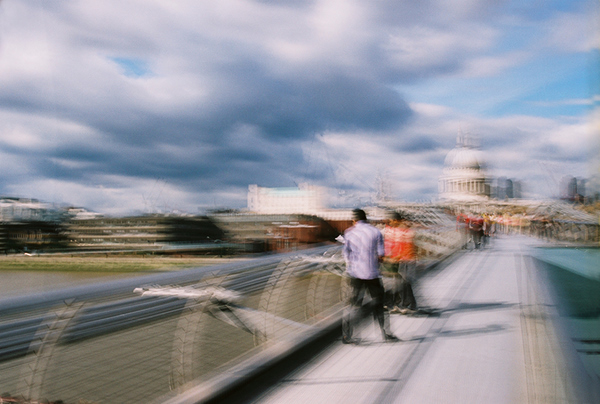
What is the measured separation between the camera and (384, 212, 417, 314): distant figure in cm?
898

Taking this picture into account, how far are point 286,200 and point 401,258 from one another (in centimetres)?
5333

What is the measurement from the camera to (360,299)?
695 cm

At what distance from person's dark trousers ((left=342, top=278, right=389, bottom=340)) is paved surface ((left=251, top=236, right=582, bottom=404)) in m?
0.29

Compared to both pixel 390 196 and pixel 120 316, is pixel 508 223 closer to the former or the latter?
pixel 390 196

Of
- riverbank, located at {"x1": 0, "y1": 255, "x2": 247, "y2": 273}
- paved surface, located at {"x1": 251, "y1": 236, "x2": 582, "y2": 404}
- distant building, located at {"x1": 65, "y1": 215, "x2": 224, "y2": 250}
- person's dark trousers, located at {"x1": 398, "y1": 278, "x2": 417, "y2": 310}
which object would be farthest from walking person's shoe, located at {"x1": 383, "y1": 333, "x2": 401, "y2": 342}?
distant building, located at {"x1": 65, "y1": 215, "x2": 224, "y2": 250}

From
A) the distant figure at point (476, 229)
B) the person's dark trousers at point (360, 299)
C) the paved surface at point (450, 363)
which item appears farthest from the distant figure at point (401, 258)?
the distant figure at point (476, 229)

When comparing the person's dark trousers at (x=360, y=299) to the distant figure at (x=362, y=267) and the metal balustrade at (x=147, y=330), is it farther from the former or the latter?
the metal balustrade at (x=147, y=330)

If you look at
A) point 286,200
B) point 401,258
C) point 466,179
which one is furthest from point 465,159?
point 401,258

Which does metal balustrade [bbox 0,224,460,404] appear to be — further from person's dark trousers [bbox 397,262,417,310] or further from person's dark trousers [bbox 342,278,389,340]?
person's dark trousers [bbox 397,262,417,310]

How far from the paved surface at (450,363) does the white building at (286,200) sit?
50.8 meters

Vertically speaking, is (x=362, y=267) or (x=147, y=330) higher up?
(x=362, y=267)

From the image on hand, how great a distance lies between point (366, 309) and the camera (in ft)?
22.8

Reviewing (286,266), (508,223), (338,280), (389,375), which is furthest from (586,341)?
(508,223)

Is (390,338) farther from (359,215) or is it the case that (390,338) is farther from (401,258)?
(401,258)
